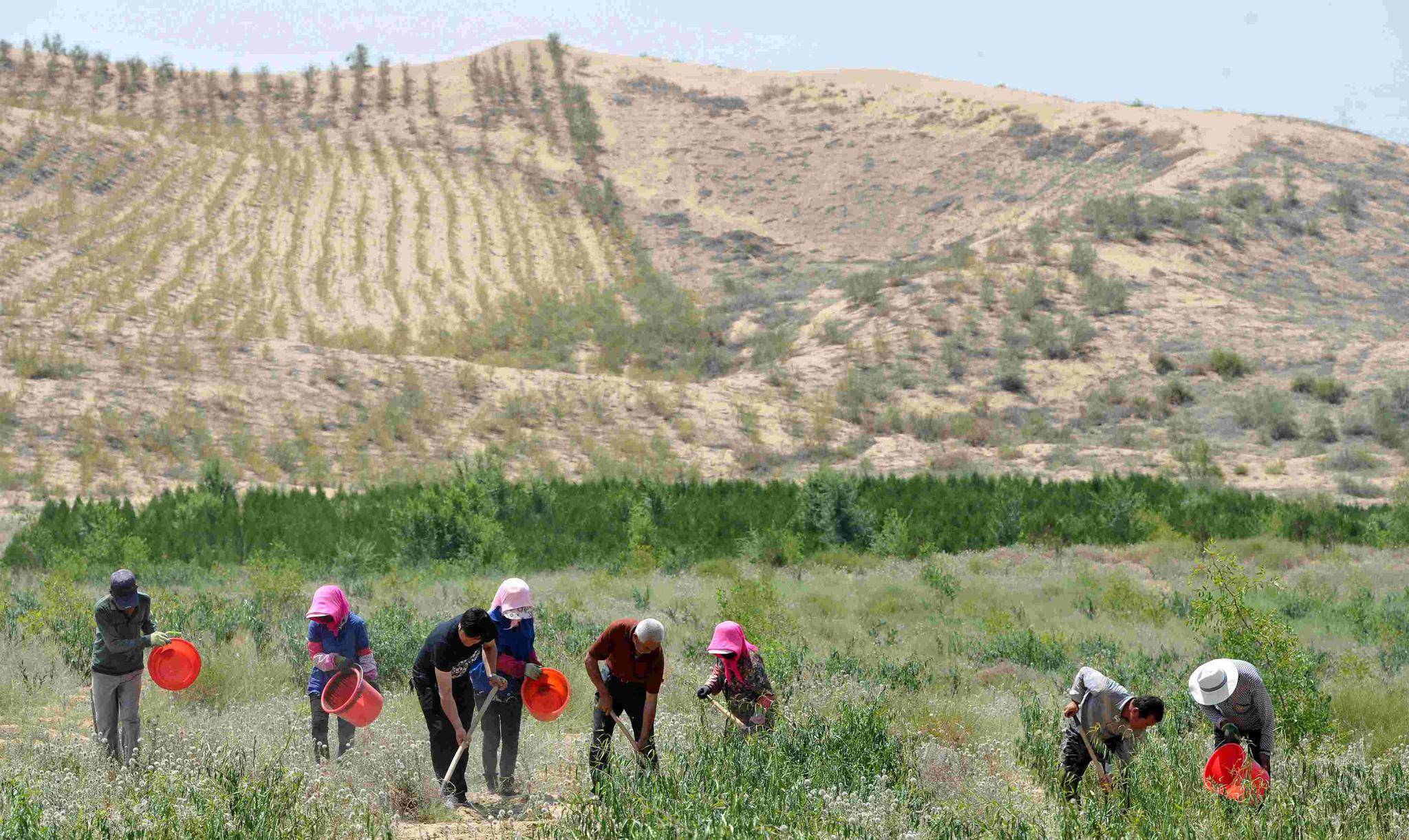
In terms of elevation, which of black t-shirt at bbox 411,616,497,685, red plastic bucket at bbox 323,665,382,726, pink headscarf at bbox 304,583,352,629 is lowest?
red plastic bucket at bbox 323,665,382,726

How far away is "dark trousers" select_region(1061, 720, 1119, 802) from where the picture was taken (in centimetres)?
650

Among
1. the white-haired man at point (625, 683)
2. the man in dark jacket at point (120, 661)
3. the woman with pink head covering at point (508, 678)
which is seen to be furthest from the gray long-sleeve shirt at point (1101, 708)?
the man in dark jacket at point (120, 661)

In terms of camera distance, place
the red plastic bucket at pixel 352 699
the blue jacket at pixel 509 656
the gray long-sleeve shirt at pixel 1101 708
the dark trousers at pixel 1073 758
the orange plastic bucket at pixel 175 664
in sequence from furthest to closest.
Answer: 1. the orange plastic bucket at pixel 175 664
2. the blue jacket at pixel 509 656
3. the red plastic bucket at pixel 352 699
4. the dark trousers at pixel 1073 758
5. the gray long-sleeve shirt at pixel 1101 708

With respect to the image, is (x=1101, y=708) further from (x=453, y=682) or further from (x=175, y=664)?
(x=175, y=664)

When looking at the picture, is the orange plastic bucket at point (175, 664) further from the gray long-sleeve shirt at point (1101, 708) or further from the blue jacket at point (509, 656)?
the gray long-sleeve shirt at point (1101, 708)

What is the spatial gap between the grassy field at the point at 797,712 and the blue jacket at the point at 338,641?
430mm

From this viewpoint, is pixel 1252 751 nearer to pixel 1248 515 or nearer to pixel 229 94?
pixel 1248 515

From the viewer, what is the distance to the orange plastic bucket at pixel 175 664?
7.40m

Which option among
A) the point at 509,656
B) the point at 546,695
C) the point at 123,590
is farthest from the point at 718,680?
the point at 123,590

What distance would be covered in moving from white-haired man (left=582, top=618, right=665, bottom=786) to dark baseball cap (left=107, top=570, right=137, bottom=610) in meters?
2.67

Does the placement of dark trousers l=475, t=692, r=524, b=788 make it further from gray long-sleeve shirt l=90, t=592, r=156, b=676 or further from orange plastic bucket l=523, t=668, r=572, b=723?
gray long-sleeve shirt l=90, t=592, r=156, b=676

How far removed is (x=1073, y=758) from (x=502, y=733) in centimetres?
335

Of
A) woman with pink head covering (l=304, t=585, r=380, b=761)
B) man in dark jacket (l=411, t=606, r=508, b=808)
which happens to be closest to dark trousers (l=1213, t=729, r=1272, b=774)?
man in dark jacket (l=411, t=606, r=508, b=808)

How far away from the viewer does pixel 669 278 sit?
5016cm
